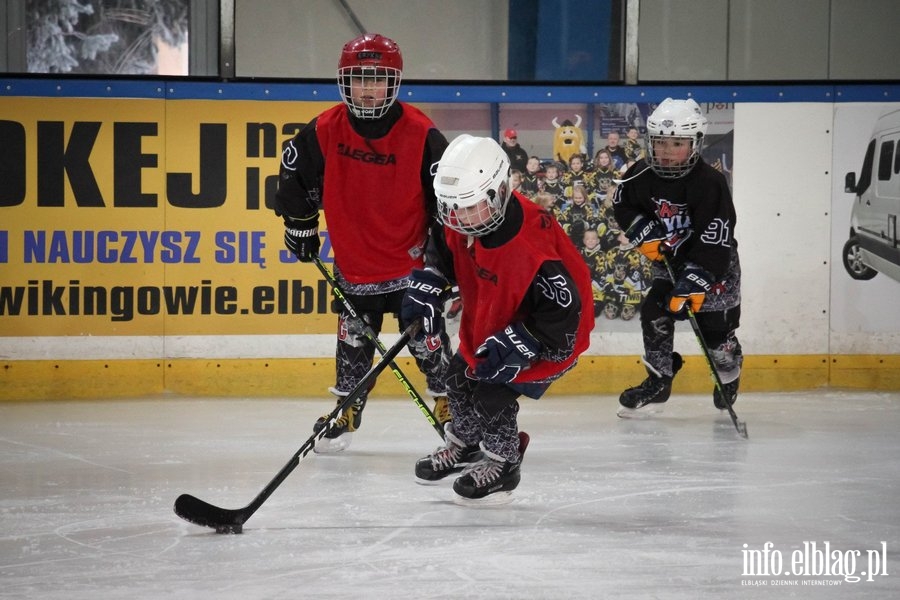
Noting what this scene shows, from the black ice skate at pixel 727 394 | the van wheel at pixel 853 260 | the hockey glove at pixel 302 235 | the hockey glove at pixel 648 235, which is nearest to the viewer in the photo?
the hockey glove at pixel 302 235

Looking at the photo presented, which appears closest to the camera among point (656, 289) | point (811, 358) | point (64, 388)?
point (656, 289)

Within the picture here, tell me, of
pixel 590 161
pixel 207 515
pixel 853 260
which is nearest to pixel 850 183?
pixel 853 260

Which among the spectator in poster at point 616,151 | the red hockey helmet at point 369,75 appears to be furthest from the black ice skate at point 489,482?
the spectator in poster at point 616,151

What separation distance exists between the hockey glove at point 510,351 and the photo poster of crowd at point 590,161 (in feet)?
8.43

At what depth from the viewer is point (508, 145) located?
19.3ft

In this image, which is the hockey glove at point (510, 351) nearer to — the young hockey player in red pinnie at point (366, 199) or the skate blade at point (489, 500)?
the skate blade at point (489, 500)

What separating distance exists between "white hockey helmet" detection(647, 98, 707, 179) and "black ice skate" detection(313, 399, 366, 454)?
1592 mm

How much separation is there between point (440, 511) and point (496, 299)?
62 centimetres

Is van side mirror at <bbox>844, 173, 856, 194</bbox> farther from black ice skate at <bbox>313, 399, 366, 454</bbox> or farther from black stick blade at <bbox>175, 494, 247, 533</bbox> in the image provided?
black stick blade at <bbox>175, 494, 247, 533</bbox>

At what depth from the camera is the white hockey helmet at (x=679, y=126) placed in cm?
483

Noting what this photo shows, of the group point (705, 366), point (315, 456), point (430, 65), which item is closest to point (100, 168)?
point (430, 65)

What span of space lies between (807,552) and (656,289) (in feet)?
7.43

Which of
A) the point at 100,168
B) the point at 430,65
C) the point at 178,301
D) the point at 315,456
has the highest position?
the point at 430,65

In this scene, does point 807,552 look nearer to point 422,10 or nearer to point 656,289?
point 656,289
